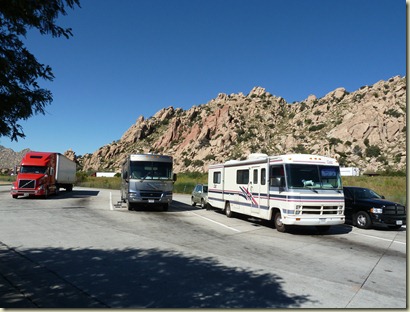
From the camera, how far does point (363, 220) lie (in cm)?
1425

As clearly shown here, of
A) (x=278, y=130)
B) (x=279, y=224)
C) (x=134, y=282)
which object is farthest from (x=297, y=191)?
(x=278, y=130)

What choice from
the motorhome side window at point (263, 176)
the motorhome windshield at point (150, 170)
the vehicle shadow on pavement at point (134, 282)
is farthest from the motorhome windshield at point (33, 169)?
the vehicle shadow on pavement at point (134, 282)

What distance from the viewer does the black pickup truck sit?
13.7m

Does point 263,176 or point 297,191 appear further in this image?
point 263,176

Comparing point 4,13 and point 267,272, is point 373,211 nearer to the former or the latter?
point 267,272

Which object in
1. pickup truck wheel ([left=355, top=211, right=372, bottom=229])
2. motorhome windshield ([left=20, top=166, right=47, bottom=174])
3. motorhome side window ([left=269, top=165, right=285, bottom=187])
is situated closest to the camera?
Result: motorhome side window ([left=269, top=165, right=285, bottom=187])

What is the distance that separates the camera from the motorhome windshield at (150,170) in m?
18.9

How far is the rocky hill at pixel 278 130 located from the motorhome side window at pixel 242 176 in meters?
39.6

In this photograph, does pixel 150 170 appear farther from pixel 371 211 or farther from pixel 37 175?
pixel 37 175

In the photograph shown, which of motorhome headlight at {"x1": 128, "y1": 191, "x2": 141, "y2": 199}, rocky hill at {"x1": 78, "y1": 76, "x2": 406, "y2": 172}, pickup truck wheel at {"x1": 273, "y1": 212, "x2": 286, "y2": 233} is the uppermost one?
rocky hill at {"x1": 78, "y1": 76, "x2": 406, "y2": 172}

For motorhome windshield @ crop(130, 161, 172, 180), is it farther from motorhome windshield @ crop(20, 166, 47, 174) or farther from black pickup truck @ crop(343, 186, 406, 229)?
motorhome windshield @ crop(20, 166, 47, 174)

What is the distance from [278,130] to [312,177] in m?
65.7

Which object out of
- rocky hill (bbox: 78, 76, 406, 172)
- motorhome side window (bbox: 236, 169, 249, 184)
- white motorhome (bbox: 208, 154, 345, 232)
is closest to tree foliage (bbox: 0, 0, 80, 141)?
white motorhome (bbox: 208, 154, 345, 232)

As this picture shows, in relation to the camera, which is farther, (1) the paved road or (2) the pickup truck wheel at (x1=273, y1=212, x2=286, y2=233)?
(2) the pickup truck wheel at (x1=273, y1=212, x2=286, y2=233)
